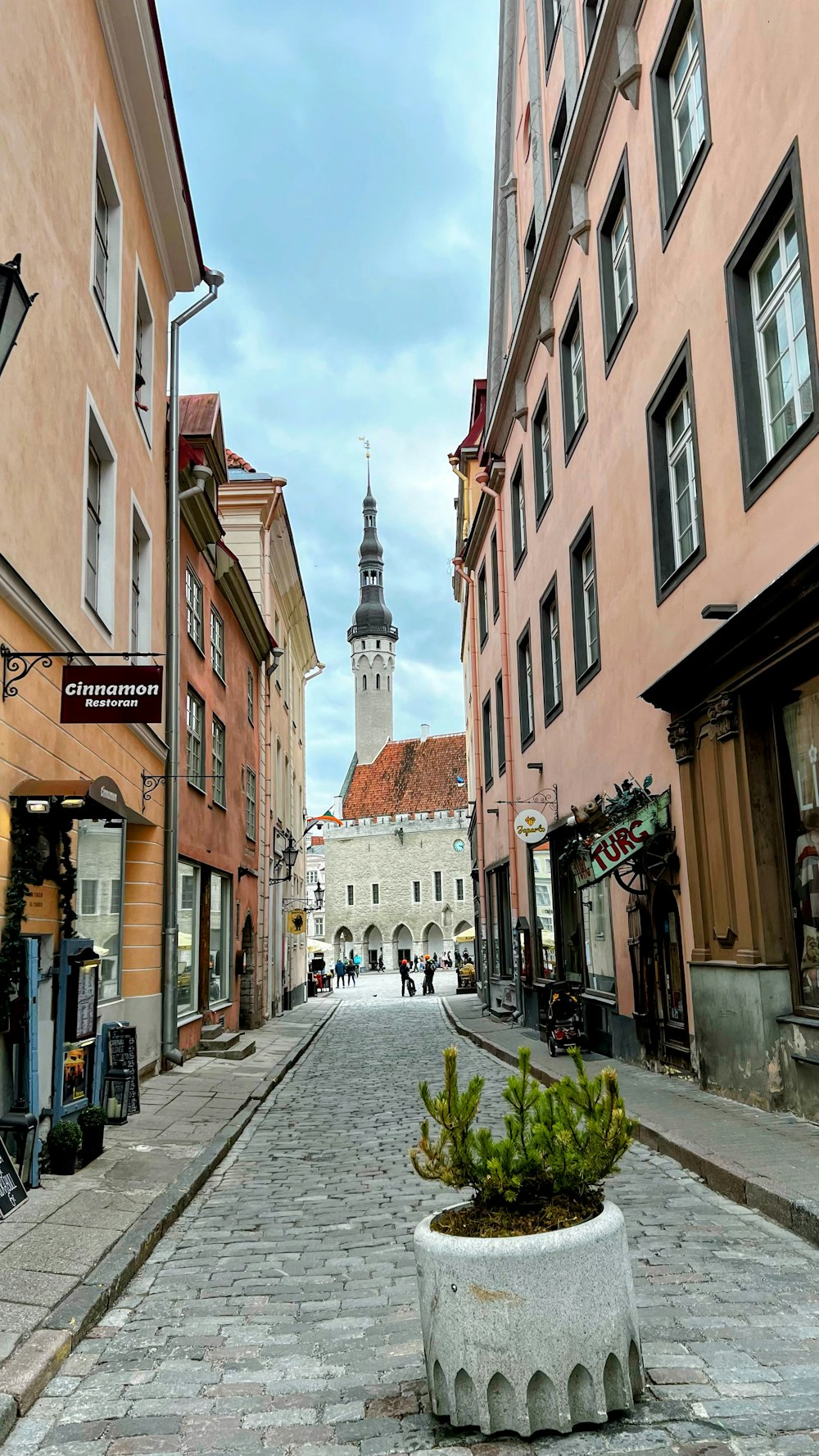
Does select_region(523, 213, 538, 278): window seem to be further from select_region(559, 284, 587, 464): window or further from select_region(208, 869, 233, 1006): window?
select_region(208, 869, 233, 1006): window

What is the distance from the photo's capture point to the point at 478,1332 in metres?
3.54

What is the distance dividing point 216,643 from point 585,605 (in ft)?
24.3

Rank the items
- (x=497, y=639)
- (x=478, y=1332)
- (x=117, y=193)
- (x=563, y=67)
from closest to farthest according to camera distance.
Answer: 1. (x=478, y=1332)
2. (x=117, y=193)
3. (x=563, y=67)
4. (x=497, y=639)

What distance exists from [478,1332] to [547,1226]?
39 cm

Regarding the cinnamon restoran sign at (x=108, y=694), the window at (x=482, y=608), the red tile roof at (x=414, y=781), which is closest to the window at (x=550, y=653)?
the window at (x=482, y=608)

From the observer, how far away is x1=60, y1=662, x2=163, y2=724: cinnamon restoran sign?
8.91 meters

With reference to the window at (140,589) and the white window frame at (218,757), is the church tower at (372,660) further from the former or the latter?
the window at (140,589)

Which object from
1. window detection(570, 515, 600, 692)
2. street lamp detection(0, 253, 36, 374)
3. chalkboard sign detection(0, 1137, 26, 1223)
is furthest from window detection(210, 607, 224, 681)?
street lamp detection(0, 253, 36, 374)

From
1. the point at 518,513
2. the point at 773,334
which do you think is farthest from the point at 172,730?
the point at 518,513

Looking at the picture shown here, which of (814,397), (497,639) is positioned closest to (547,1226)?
(814,397)

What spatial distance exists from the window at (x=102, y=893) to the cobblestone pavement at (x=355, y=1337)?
3938 millimetres

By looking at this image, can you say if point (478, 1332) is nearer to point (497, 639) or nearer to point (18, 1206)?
point (18, 1206)

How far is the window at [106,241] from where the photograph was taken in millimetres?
11312

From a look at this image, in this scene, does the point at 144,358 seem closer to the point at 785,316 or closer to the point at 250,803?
the point at 785,316
